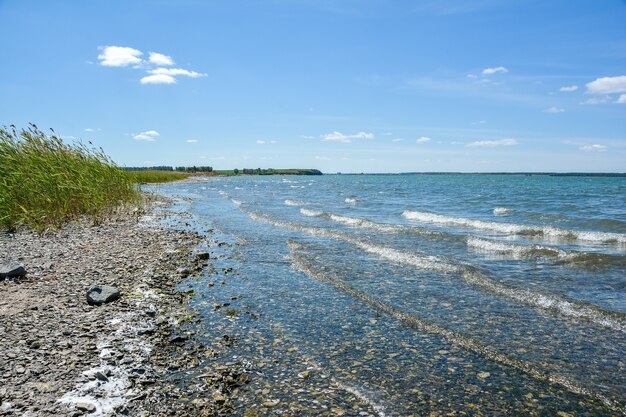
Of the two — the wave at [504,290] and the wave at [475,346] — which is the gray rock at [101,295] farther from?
the wave at [504,290]

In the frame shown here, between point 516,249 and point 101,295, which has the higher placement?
point 101,295

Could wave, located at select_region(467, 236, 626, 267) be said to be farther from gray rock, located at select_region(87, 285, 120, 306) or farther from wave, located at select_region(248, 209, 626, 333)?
gray rock, located at select_region(87, 285, 120, 306)

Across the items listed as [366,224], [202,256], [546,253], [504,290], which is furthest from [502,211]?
[202,256]

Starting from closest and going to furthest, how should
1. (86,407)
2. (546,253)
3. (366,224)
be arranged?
(86,407)
(546,253)
(366,224)

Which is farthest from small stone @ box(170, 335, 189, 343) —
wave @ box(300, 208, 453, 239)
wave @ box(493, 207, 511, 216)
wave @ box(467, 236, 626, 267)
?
wave @ box(493, 207, 511, 216)

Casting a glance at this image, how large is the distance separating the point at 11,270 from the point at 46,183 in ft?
27.8

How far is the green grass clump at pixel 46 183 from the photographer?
17.7 m

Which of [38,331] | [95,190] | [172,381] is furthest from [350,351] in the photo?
[95,190]

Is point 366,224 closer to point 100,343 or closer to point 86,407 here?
point 100,343

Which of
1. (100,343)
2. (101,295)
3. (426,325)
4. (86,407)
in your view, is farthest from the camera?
(101,295)

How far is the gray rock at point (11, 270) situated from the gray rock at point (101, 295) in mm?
3205

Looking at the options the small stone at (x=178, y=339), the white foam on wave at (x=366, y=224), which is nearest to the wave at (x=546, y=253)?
the white foam on wave at (x=366, y=224)

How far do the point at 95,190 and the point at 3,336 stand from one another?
47.8 ft

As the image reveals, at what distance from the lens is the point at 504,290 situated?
11.1 meters
